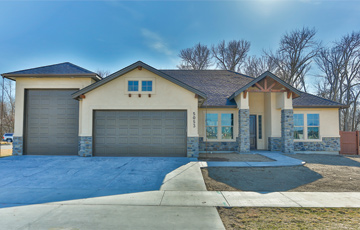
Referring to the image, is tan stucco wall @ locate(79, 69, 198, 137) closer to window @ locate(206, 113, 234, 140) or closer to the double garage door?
the double garage door

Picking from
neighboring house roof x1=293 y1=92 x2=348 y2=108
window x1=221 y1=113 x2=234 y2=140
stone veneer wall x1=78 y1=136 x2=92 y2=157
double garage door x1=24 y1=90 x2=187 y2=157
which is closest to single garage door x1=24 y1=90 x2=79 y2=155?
double garage door x1=24 y1=90 x2=187 y2=157

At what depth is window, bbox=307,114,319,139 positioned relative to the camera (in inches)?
535

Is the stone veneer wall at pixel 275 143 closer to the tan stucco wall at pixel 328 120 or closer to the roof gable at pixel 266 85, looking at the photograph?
the tan stucco wall at pixel 328 120

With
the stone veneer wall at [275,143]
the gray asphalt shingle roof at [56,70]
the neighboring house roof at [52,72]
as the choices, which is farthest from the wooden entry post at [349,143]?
the gray asphalt shingle roof at [56,70]

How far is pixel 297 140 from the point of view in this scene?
13.5 meters

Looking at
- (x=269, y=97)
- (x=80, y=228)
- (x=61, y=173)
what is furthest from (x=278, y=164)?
(x=61, y=173)

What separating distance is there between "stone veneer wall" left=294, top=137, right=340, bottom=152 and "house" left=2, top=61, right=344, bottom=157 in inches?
2.5

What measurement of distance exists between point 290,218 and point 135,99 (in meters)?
8.96

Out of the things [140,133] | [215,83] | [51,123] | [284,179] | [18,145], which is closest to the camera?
[284,179]

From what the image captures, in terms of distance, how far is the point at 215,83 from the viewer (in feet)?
53.9

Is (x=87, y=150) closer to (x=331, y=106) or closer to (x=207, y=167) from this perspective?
(x=207, y=167)

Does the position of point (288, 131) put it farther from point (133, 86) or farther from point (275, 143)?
point (133, 86)

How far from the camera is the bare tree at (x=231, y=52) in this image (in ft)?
96.8

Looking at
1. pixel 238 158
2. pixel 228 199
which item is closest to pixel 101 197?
pixel 228 199
